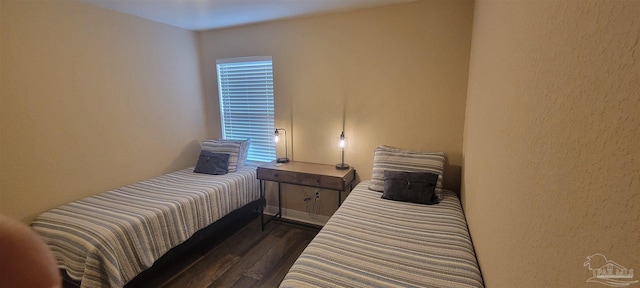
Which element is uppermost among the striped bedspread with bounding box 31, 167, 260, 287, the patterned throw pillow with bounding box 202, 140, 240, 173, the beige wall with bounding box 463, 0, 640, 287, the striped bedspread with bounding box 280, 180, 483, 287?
the beige wall with bounding box 463, 0, 640, 287

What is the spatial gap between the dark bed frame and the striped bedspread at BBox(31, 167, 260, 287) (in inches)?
5.1

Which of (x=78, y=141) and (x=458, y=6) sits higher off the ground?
(x=458, y=6)

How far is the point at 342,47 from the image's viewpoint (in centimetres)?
263

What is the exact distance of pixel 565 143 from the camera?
1.97ft

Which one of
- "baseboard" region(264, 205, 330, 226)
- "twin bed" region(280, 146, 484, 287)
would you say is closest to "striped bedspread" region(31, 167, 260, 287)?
"baseboard" region(264, 205, 330, 226)

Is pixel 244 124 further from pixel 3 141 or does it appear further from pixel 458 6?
pixel 458 6

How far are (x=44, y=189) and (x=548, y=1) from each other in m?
3.36

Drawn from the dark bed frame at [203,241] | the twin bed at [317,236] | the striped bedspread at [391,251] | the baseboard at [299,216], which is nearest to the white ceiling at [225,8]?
the twin bed at [317,236]

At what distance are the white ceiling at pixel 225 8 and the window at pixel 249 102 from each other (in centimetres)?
53

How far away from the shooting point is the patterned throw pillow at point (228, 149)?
121 inches

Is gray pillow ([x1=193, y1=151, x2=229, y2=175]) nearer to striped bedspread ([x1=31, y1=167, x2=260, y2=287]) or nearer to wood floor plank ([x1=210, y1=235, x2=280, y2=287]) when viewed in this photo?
striped bedspread ([x1=31, y1=167, x2=260, y2=287])

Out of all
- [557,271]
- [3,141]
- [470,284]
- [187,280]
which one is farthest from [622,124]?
[3,141]

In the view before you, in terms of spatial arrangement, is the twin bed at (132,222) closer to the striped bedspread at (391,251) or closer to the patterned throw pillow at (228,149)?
the patterned throw pillow at (228,149)

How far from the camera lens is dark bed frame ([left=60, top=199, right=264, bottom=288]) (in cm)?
205
